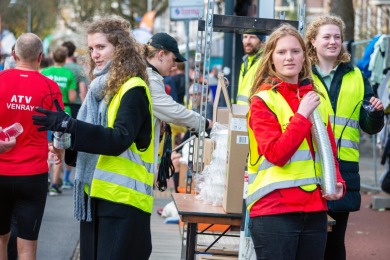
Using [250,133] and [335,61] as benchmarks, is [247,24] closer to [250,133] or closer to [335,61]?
[335,61]

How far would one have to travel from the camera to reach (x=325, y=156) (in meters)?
4.58

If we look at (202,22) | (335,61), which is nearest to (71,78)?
(202,22)

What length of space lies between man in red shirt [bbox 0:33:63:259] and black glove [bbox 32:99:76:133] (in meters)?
2.16

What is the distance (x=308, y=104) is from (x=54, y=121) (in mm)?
1159

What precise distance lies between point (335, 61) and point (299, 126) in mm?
1862

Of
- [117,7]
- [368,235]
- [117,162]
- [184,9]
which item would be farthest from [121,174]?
[117,7]

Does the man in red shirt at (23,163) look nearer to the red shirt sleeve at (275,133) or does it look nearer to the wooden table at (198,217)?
the wooden table at (198,217)

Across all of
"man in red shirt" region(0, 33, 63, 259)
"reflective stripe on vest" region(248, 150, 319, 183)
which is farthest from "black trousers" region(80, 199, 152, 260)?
"man in red shirt" region(0, 33, 63, 259)

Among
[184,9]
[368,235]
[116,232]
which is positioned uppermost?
[184,9]

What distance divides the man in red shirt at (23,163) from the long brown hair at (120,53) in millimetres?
1686

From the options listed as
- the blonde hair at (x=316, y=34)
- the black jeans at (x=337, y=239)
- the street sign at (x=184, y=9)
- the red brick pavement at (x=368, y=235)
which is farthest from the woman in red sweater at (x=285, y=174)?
the street sign at (x=184, y=9)

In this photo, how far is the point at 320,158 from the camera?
4609 millimetres

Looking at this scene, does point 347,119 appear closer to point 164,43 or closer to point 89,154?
point 164,43

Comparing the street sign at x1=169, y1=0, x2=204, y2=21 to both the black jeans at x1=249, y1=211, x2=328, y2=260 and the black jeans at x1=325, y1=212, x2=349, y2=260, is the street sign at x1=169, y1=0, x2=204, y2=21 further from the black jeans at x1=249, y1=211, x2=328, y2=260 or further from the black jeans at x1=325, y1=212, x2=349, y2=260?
the black jeans at x1=249, y1=211, x2=328, y2=260
